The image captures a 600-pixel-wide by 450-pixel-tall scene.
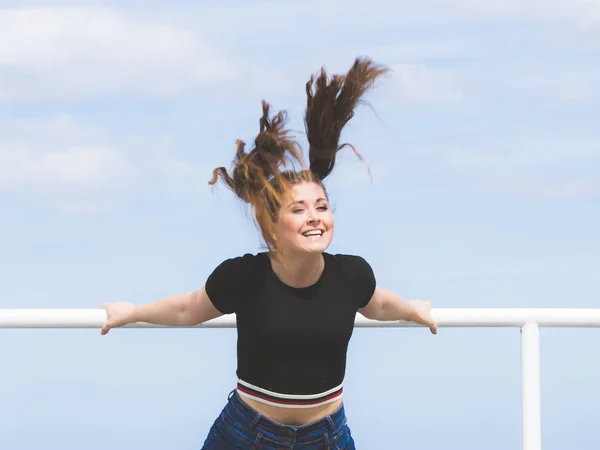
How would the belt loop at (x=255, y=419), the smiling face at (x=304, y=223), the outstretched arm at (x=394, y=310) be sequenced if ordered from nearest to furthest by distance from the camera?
the smiling face at (x=304, y=223), the belt loop at (x=255, y=419), the outstretched arm at (x=394, y=310)

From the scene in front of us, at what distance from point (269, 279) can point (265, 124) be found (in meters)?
0.45

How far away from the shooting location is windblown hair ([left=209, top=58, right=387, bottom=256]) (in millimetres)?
3086

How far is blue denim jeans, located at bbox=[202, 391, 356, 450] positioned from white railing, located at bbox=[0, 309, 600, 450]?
29 centimetres

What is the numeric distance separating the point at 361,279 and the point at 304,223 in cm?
31

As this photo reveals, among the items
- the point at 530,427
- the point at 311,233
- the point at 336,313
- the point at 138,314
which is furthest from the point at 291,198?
the point at 530,427

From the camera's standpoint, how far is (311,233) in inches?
119

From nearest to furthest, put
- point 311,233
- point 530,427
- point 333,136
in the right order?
point 311,233 → point 333,136 → point 530,427

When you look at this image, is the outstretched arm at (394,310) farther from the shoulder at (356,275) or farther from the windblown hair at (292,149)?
the windblown hair at (292,149)

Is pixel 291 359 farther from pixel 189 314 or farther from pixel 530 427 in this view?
pixel 530 427

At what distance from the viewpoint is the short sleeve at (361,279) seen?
3221 millimetres

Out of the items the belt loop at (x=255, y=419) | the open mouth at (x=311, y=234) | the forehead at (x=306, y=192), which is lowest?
the belt loop at (x=255, y=419)

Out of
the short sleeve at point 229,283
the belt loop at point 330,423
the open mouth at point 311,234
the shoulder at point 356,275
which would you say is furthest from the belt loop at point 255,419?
the open mouth at point 311,234

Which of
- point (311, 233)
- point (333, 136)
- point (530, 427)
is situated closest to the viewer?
point (311, 233)

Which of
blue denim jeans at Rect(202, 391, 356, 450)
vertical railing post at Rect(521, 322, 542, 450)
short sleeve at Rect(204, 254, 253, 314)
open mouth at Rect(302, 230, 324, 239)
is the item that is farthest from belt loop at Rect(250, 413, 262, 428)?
vertical railing post at Rect(521, 322, 542, 450)
